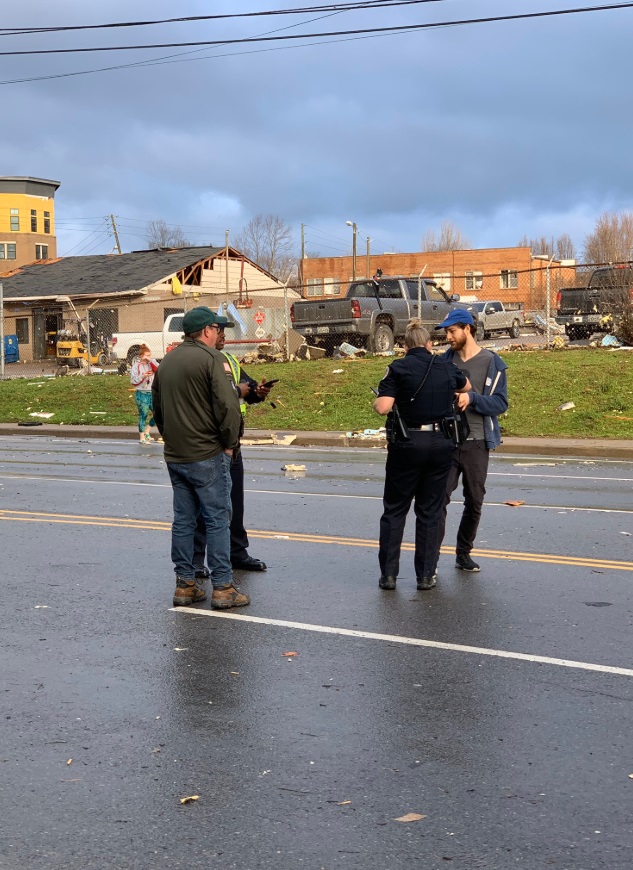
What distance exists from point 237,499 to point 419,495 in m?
1.46

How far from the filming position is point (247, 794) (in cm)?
438

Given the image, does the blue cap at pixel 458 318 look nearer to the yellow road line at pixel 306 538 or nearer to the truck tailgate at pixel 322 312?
the yellow road line at pixel 306 538

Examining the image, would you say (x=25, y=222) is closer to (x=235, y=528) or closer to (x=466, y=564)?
(x=235, y=528)

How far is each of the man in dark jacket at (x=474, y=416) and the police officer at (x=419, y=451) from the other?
44cm

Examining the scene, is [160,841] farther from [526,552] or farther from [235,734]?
[526,552]

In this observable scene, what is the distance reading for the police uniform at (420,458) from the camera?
7.75 m

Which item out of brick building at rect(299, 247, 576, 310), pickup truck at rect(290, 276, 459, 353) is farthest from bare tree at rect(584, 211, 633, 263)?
pickup truck at rect(290, 276, 459, 353)

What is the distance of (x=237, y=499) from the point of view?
855cm

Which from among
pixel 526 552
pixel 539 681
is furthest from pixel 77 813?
pixel 526 552

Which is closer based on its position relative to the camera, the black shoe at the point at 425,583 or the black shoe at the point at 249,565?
the black shoe at the point at 425,583

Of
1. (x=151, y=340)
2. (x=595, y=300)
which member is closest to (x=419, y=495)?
(x=595, y=300)

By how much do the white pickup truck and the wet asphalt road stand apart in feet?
82.1

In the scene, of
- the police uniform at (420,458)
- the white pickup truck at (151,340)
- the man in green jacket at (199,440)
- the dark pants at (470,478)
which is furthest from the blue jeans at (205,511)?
the white pickup truck at (151,340)

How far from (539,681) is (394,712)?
0.88 meters
